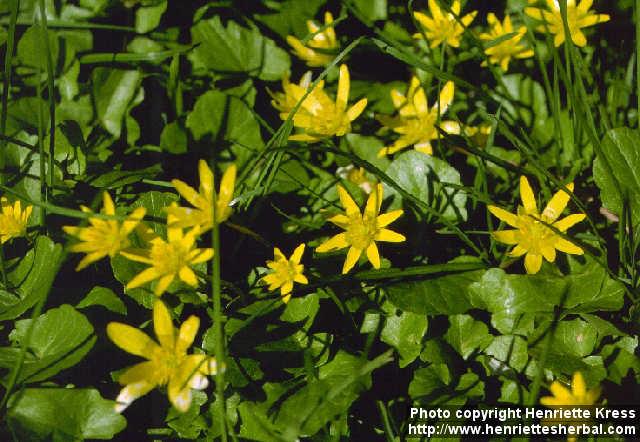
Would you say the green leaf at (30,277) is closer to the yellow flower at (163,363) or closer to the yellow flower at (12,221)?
the yellow flower at (12,221)

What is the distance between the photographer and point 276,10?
6.81ft

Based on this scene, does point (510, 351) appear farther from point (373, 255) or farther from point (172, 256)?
A: point (172, 256)

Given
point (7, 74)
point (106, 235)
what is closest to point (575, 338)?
point (106, 235)

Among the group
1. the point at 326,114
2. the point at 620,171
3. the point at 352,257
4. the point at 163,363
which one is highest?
the point at 326,114

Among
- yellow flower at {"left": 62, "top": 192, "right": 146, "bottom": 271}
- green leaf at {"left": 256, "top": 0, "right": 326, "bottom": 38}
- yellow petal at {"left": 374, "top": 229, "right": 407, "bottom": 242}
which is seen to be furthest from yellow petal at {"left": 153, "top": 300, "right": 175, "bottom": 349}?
green leaf at {"left": 256, "top": 0, "right": 326, "bottom": 38}

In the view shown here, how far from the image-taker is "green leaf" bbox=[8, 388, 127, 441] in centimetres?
132

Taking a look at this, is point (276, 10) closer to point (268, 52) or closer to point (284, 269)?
point (268, 52)

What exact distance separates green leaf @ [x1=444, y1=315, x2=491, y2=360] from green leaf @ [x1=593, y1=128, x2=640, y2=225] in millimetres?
437

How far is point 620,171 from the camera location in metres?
1.57

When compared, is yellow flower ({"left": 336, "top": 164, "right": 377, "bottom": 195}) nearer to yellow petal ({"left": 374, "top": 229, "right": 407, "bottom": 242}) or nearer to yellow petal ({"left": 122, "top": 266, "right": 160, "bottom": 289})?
yellow petal ({"left": 374, "top": 229, "right": 407, "bottom": 242})

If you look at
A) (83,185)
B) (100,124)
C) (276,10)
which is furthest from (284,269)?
(276,10)

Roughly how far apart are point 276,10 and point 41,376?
4.34 ft

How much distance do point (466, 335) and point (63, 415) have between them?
36.0 inches

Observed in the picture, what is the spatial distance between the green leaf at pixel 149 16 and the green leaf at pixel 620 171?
1.33 metres
